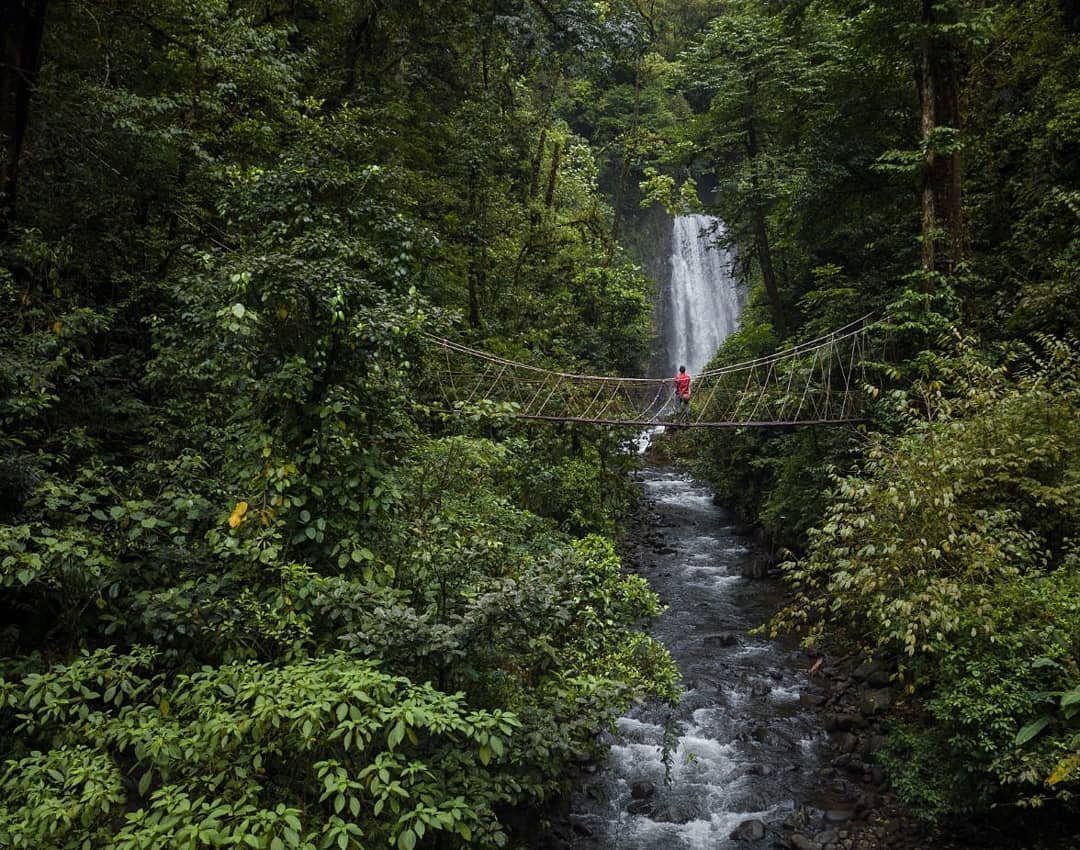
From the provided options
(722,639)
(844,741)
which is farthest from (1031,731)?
(722,639)

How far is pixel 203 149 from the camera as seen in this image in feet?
19.4

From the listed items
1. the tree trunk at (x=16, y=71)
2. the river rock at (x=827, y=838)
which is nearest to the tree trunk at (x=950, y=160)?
the river rock at (x=827, y=838)

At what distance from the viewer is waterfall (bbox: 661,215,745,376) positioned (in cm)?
2559

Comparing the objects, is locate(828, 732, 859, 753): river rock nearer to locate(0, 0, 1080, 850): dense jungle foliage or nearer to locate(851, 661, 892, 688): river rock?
locate(0, 0, 1080, 850): dense jungle foliage

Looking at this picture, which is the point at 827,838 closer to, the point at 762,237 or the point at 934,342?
the point at 934,342

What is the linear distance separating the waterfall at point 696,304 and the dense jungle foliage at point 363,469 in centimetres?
1589

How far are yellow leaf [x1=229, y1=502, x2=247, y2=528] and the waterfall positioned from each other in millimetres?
22774

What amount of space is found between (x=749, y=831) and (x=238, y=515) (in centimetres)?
469

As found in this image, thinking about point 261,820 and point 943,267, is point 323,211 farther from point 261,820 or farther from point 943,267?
point 943,267

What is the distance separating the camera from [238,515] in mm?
3576

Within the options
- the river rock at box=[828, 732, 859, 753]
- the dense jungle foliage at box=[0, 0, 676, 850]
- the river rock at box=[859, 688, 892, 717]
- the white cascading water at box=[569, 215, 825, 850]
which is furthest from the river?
the dense jungle foliage at box=[0, 0, 676, 850]

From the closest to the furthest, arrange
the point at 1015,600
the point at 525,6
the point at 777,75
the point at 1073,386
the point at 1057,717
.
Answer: the point at 1057,717 → the point at 1015,600 → the point at 1073,386 → the point at 525,6 → the point at 777,75

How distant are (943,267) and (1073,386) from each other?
8.20ft

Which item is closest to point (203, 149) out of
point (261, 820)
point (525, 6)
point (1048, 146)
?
point (525, 6)
